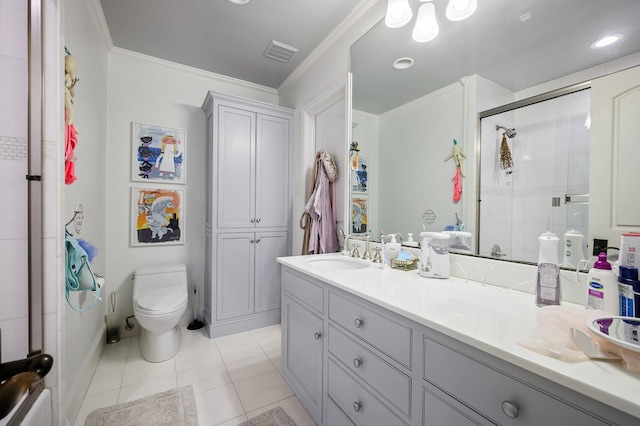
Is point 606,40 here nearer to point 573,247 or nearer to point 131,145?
point 573,247

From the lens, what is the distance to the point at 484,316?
84cm

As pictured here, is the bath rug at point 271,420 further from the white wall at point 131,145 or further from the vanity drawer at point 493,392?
the white wall at point 131,145

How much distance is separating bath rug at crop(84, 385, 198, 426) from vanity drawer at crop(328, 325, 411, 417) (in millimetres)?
982

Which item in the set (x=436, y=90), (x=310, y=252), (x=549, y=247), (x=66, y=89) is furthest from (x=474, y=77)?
(x=66, y=89)

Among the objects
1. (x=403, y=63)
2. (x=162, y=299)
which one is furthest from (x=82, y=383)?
(x=403, y=63)

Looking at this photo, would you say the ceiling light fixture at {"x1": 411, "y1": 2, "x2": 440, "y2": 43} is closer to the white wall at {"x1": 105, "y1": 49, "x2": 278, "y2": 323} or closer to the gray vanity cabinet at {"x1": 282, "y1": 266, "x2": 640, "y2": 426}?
the gray vanity cabinet at {"x1": 282, "y1": 266, "x2": 640, "y2": 426}

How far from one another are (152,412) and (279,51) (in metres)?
2.89

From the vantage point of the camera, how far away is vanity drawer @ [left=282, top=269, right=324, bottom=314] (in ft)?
4.59

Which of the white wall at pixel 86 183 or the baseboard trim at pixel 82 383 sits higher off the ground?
the white wall at pixel 86 183

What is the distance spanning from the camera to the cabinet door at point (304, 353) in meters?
1.41

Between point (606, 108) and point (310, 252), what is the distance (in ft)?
6.45

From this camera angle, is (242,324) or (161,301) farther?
(242,324)

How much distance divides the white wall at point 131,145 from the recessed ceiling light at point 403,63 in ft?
6.54

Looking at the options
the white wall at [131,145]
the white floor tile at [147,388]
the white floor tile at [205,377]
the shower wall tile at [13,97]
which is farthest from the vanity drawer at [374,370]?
the white wall at [131,145]
